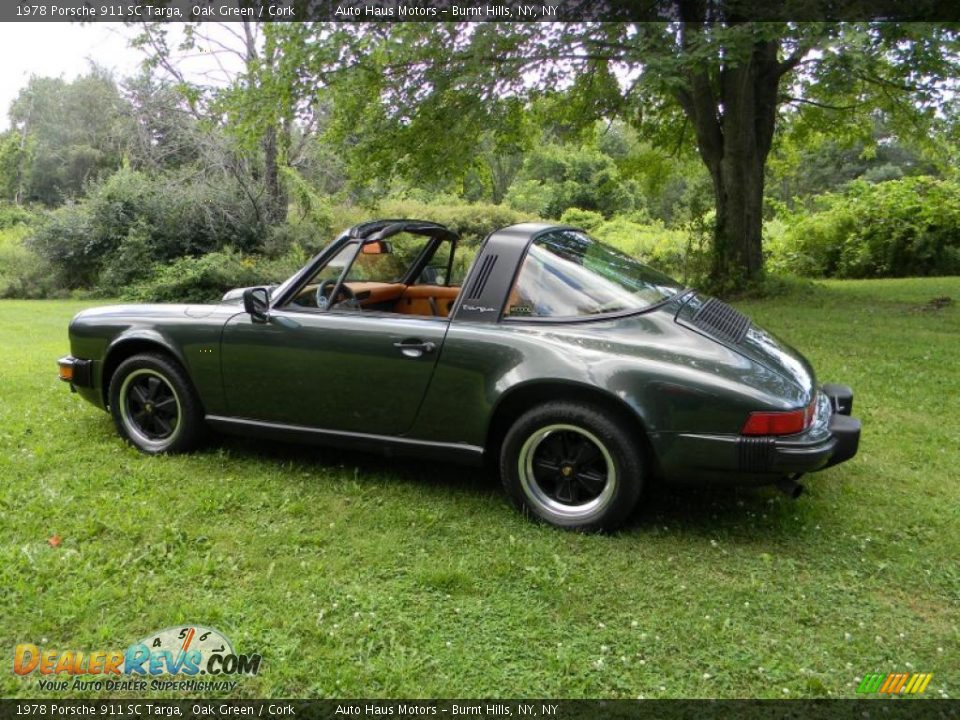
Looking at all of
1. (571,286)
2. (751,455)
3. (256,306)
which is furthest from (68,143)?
(751,455)

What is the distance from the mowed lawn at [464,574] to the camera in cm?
250

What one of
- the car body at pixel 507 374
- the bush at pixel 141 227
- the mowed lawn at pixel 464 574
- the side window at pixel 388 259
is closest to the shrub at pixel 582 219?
the bush at pixel 141 227

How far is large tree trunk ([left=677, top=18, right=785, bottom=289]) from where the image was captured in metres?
11.8

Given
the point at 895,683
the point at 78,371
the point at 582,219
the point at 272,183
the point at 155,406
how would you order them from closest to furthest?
the point at 895,683 < the point at 155,406 < the point at 78,371 < the point at 272,183 < the point at 582,219

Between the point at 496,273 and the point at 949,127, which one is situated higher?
the point at 949,127

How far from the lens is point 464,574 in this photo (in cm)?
307

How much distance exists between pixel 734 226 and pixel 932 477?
870cm

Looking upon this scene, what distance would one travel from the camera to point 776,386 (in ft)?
10.6

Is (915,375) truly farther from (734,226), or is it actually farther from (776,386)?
(734,226)

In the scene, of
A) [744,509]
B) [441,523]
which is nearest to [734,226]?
[744,509]

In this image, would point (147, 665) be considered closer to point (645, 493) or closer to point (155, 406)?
point (155, 406)

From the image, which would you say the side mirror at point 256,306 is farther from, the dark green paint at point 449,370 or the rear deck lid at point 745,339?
the rear deck lid at point 745,339

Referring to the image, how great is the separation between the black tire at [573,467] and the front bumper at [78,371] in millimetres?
2821

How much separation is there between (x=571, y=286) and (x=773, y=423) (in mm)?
1197
